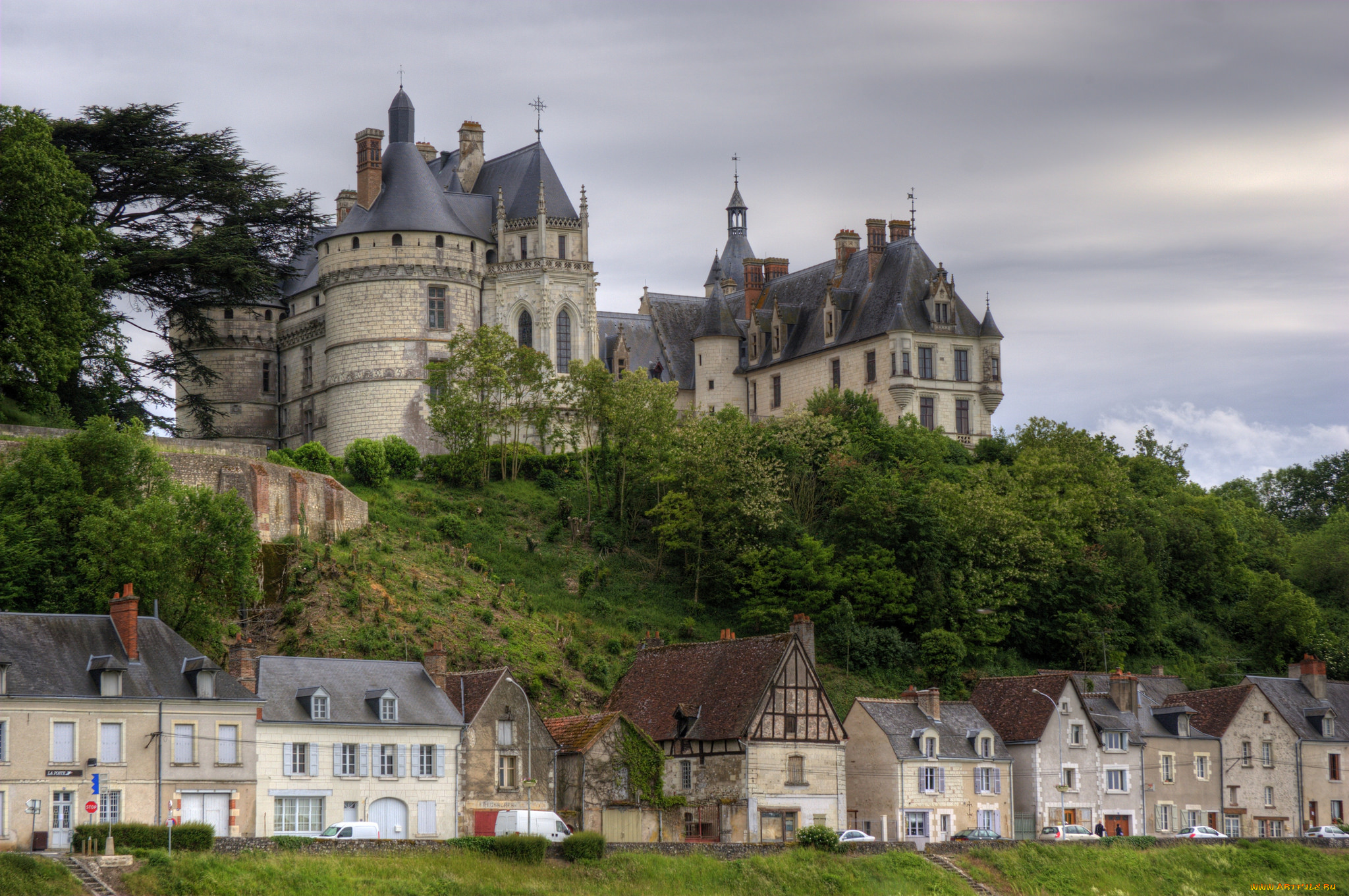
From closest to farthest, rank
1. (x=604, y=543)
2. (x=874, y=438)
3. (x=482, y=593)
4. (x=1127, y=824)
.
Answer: (x=1127, y=824), (x=482, y=593), (x=604, y=543), (x=874, y=438)

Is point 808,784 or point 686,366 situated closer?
point 808,784

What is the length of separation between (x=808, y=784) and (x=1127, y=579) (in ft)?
74.8

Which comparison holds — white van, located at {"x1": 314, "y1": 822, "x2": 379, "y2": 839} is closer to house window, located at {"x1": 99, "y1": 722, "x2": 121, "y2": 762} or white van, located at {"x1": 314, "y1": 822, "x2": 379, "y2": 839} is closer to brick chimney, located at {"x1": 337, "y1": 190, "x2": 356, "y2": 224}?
house window, located at {"x1": 99, "y1": 722, "x2": 121, "y2": 762}

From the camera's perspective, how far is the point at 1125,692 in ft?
170

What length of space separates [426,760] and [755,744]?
800 centimetres

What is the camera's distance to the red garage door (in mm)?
40531

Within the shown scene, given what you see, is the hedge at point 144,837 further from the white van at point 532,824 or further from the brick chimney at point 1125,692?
the brick chimney at point 1125,692

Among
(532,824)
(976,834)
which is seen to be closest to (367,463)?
(532,824)

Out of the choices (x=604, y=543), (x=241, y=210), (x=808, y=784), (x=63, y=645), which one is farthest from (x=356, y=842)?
(x=241, y=210)

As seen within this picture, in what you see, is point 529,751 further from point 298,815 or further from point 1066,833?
point 1066,833

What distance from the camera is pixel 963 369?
72000mm

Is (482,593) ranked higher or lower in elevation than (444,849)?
higher

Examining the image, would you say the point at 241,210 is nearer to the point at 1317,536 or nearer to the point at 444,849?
the point at 444,849

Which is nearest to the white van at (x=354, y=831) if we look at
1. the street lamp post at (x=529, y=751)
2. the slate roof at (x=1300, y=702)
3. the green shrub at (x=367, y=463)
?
the street lamp post at (x=529, y=751)
